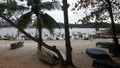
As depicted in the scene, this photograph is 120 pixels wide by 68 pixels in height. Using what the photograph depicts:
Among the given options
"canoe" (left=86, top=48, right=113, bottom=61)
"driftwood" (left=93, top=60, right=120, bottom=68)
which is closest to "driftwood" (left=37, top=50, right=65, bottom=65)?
"canoe" (left=86, top=48, right=113, bottom=61)

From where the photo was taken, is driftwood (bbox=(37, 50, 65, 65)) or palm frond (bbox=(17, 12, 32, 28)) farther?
palm frond (bbox=(17, 12, 32, 28))

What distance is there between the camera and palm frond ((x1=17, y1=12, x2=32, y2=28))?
66.0 ft

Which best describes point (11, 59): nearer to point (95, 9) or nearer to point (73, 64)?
point (73, 64)

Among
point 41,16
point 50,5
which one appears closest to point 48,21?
point 41,16

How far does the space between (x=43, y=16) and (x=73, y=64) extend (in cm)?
585

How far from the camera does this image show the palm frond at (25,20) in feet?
66.0

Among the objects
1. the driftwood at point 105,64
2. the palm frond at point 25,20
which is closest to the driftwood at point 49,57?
the driftwood at point 105,64

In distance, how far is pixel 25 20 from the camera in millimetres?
20328

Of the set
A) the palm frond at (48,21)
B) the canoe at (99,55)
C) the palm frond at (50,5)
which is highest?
the palm frond at (50,5)

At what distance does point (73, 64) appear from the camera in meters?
16.9

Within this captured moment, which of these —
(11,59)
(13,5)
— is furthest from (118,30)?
(13,5)

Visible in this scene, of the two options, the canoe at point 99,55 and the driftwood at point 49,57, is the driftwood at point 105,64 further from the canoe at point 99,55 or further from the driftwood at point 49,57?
the driftwood at point 49,57

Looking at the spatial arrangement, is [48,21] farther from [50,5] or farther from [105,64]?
[105,64]

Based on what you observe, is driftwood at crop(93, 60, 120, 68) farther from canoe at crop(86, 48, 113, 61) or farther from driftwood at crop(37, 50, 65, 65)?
driftwood at crop(37, 50, 65, 65)
